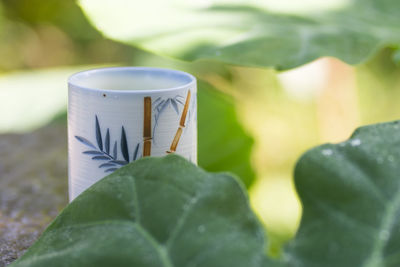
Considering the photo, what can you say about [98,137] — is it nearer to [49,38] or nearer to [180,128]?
[180,128]

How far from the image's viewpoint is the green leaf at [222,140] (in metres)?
1.39

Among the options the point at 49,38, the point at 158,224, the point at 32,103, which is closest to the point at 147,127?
the point at 158,224

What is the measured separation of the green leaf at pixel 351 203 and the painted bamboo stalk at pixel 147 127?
259 mm

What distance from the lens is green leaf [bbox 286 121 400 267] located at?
488mm

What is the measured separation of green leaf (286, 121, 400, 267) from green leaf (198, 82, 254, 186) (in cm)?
82

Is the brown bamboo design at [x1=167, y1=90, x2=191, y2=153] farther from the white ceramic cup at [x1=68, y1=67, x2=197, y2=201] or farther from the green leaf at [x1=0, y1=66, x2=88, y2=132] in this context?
the green leaf at [x1=0, y1=66, x2=88, y2=132]

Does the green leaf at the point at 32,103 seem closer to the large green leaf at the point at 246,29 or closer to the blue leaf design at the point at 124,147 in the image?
the large green leaf at the point at 246,29

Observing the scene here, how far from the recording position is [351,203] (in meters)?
0.52

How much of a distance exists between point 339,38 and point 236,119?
61 cm

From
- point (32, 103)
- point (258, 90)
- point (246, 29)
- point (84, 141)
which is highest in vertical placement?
point (246, 29)

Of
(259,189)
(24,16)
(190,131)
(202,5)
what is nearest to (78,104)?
(190,131)

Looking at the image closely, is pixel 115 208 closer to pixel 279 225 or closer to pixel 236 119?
pixel 236 119

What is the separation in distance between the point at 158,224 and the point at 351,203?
0.18 m

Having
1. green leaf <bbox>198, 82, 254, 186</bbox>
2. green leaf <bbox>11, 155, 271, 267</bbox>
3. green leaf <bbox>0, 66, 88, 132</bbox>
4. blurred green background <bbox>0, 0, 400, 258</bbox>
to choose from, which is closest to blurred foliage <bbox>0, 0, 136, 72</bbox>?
blurred green background <bbox>0, 0, 400, 258</bbox>
